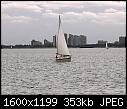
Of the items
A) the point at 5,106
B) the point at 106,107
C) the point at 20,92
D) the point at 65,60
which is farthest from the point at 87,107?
the point at 65,60

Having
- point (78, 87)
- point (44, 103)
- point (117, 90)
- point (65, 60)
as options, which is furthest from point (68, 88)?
point (65, 60)

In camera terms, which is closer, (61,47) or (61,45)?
(61,47)

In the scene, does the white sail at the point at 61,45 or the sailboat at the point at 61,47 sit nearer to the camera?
the white sail at the point at 61,45

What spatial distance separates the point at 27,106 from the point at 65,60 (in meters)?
57.5

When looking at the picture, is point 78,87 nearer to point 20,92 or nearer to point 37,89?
point 37,89

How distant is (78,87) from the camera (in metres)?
37.8

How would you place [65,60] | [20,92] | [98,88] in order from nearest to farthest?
[20,92] → [98,88] → [65,60]

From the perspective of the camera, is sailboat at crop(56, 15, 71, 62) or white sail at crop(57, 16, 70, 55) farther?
sailboat at crop(56, 15, 71, 62)

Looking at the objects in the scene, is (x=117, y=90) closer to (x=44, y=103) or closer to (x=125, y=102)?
(x=125, y=102)

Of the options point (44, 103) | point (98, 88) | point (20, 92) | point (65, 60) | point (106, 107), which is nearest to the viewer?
point (106, 107)

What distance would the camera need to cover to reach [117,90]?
116 ft

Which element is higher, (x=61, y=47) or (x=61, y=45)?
(x=61, y=45)

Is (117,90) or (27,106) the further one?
(117,90)

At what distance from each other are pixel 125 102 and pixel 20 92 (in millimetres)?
13491
